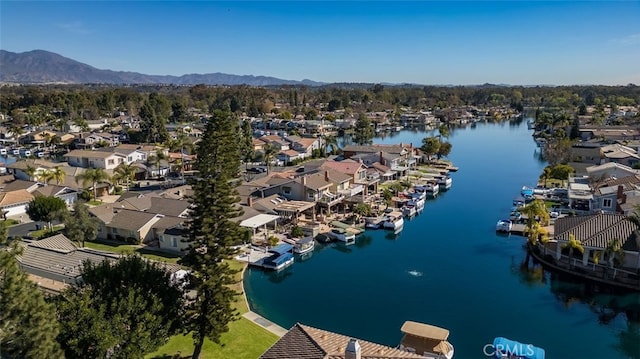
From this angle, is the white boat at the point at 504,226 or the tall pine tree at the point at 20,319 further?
the white boat at the point at 504,226

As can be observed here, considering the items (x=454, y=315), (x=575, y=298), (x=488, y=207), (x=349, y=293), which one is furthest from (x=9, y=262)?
(x=488, y=207)

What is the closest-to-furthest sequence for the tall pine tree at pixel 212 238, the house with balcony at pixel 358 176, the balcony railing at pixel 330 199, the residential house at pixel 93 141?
the tall pine tree at pixel 212 238, the balcony railing at pixel 330 199, the house with balcony at pixel 358 176, the residential house at pixel 93 141

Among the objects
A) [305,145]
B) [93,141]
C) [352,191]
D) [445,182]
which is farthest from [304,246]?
[93,141]

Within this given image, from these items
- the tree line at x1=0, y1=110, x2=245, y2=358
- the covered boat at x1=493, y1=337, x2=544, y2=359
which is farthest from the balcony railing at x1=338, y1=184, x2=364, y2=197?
the covered boat at x1=493, y1=337, x2=544, y2=359

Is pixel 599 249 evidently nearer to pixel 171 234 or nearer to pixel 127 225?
pixel 171 234

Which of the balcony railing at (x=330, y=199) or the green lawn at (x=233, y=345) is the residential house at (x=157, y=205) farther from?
the green lawn at (x=233, y=345)

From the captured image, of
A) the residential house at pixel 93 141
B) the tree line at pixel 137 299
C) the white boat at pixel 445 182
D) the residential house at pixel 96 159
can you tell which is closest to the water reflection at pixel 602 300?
the tree line at pixel 137 299
